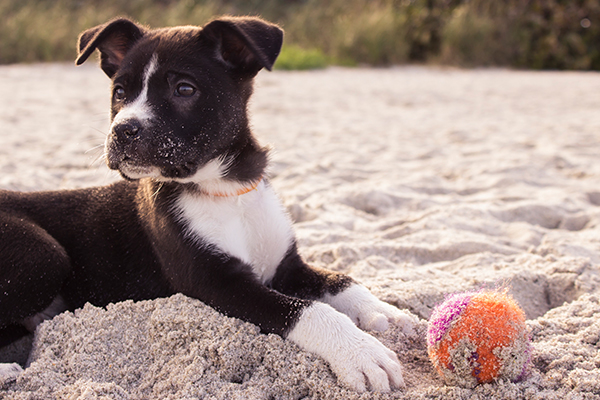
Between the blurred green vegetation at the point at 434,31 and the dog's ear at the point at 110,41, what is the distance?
10.2 m

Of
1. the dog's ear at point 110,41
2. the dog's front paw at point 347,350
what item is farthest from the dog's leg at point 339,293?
the dog's ear at point 110,41

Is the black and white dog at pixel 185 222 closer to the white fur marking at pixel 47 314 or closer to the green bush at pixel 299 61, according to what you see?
the white fur marking at pixel 47 314

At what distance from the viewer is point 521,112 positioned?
844 cm

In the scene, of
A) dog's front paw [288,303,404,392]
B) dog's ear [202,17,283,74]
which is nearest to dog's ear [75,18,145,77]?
dog's ear [202,17,283,74]

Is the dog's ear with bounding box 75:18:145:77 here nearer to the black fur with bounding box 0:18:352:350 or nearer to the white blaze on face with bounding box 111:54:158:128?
the black fur with bounding box 0:18:352:350

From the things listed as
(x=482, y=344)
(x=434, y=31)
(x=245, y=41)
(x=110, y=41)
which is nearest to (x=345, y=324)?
(x=482, y=344)

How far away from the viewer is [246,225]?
2840mm

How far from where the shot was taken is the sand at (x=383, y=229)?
2.25m

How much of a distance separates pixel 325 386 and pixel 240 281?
63 centimetres

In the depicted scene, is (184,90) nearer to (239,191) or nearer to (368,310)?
(239,191)

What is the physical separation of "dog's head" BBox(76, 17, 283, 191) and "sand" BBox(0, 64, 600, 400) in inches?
26.6

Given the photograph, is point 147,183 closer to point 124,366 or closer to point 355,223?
point 124,366

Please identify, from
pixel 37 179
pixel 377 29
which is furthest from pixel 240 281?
pixel 377 29

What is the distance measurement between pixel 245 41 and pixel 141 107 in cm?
58
